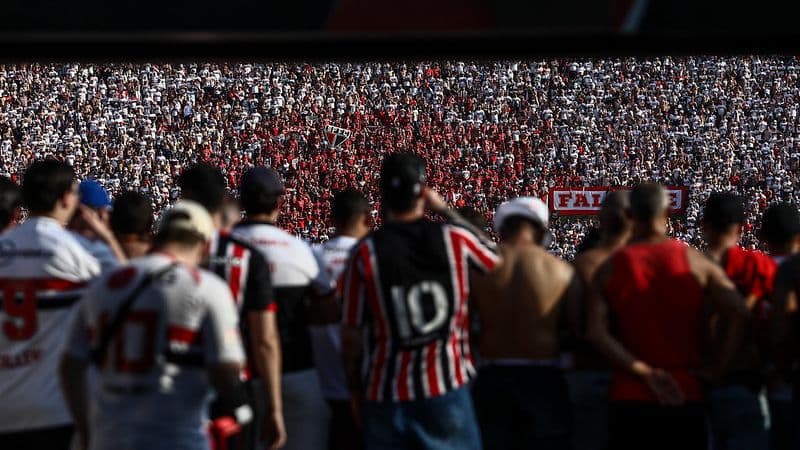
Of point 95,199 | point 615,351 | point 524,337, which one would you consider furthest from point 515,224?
point 95,199

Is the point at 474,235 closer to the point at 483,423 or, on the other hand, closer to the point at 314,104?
the point at 483,423

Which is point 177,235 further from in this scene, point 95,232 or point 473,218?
point 473,218

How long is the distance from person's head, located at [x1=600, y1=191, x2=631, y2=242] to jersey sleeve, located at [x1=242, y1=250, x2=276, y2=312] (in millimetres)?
1524

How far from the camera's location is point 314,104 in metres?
35.9

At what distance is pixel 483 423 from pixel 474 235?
805 mm

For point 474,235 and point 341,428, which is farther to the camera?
point 341,428

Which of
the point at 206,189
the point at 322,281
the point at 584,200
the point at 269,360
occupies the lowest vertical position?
the point at 269,360

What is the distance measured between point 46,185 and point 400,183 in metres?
1.29

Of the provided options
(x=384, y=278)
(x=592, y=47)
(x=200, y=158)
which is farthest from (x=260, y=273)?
(x=200, y=158)

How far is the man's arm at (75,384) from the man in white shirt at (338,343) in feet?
4.41

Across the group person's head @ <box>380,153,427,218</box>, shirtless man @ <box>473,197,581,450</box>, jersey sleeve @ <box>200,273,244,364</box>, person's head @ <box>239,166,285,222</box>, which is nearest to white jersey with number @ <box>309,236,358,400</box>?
person's head @ <box>239,166,285,222</box>

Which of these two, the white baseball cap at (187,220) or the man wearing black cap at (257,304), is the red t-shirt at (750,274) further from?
the white baseball cap at (187,220)

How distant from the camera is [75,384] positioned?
3.38 meters

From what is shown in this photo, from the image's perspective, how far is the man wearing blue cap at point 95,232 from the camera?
Result: 3938 mm
